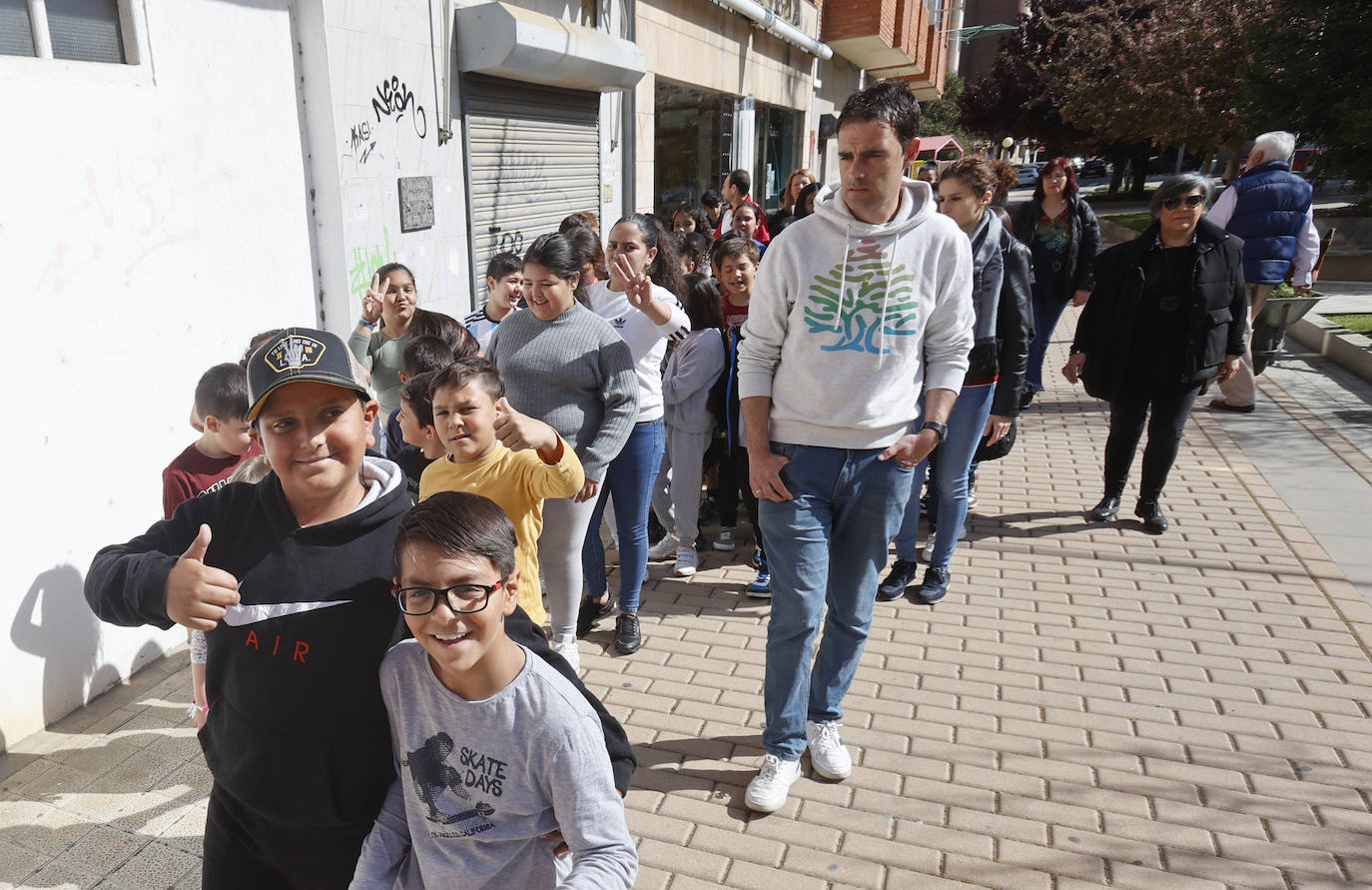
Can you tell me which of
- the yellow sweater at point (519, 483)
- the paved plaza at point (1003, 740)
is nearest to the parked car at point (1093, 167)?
the paved plaza at point (1003, 740)

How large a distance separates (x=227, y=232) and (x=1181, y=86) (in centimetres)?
1831

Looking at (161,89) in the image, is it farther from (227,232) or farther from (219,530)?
(219,530)

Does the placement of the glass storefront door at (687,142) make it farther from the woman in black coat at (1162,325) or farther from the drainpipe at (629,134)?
the woman in black coat at (1162,325)

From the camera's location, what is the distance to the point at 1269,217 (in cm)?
723

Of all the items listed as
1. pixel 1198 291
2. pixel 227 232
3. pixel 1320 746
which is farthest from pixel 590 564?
pixel 1198 291

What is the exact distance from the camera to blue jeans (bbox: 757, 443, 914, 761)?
9.06ft

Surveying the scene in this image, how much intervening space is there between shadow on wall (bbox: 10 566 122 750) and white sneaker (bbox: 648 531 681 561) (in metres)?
2.69

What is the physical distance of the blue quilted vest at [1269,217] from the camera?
7.07 m

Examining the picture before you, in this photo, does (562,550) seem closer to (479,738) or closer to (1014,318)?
(479,738)

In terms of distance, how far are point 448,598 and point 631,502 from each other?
2.40m

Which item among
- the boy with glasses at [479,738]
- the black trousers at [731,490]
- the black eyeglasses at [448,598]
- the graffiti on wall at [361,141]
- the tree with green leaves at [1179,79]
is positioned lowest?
the black trousers at [731,490]

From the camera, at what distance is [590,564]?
4.16m

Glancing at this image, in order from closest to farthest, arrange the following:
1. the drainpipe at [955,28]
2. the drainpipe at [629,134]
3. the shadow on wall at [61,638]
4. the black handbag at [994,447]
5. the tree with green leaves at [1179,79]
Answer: the shadow on wall at [61,638]
the black handbag at [994,447]
the drainpipe at [629,134]
the tree with green leaves at [1179,79]
the drainpipe at [955,28]

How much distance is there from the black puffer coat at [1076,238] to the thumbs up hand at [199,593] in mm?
6060
